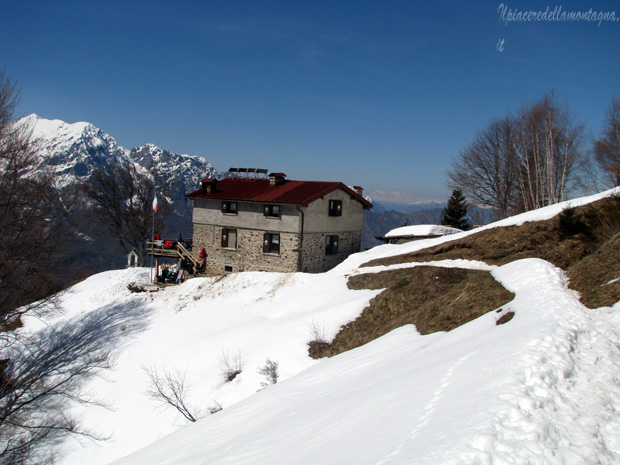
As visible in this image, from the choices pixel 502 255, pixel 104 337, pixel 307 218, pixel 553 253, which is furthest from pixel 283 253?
pixel 553 253

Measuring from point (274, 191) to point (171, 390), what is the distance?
17971 millimetres

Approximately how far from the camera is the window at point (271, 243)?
28.1 metres

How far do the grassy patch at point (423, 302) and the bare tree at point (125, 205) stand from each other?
27.5m

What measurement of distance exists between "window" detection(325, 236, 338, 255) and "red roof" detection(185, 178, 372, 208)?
3621mm

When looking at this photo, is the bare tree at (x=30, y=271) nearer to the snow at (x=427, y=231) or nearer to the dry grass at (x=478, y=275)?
the dry grass at (x=478, y=275)

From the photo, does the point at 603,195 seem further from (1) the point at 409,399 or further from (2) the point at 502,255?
(1) the point at 409,399

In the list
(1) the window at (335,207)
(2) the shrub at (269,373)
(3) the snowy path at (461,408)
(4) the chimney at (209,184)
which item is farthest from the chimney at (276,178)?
(3) the snowy path at (461,408)

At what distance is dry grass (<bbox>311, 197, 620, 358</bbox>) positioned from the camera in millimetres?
10609

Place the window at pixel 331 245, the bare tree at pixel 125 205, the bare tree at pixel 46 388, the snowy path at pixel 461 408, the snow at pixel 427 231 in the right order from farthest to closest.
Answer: the bare tree at pixel 125 205
the window at pixel 331 245
the snow at pixel 427 231
the bare tree at pixel 46 388
the snowy path at pixel 461 408

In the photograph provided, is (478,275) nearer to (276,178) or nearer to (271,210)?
(271,210)

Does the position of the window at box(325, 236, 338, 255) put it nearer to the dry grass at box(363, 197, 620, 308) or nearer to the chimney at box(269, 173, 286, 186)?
the chimney at box(269, 173, 286, 186)

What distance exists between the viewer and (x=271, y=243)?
28.3 m

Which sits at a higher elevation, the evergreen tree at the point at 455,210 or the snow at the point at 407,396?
the evergreen tree at the point at 455,210

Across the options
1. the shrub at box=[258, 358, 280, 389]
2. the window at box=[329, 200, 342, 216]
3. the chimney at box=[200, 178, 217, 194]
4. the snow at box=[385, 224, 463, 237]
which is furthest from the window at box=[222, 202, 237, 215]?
the shrub at box=[258, 358, 280, 389]
